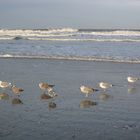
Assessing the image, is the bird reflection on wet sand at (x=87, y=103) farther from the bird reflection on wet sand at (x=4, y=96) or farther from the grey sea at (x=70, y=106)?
the bird reflection on wet sand at (x=4, y=96)

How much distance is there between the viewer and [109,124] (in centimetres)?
973

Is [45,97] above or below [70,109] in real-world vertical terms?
above

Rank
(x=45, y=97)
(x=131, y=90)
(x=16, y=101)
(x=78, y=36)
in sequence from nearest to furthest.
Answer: (x=16, y=101) → (x=45, y=97) → (x=131, y=90) → (x=78, y=36)

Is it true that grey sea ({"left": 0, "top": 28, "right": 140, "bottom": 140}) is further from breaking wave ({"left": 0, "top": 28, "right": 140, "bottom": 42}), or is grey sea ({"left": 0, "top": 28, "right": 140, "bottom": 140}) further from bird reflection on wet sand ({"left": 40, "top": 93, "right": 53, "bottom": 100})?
breaking wave ({"left": 0, "top": 28, "right": 140, "bottom": 42})

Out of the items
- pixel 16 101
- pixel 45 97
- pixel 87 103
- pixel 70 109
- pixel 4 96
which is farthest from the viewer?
pixel 4 96

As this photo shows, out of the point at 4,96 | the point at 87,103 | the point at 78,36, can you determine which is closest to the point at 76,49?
the point at 4,96

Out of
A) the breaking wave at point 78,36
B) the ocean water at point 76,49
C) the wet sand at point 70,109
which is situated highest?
the breaking wave at point 78,36

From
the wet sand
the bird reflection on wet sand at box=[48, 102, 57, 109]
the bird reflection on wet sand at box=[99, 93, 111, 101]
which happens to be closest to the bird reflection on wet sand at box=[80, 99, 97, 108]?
the wet sand

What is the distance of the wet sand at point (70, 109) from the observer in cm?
899

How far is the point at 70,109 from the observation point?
11391 mm

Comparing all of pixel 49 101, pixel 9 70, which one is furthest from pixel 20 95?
pixel 9 70

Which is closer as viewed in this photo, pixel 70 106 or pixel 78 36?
pixel 70 106

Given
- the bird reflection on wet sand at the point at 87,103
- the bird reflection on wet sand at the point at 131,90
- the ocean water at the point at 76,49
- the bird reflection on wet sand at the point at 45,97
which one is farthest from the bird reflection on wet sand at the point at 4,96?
the ocean water at the point at 76,49

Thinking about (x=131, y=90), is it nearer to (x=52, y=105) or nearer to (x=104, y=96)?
(x=104, y=96)
